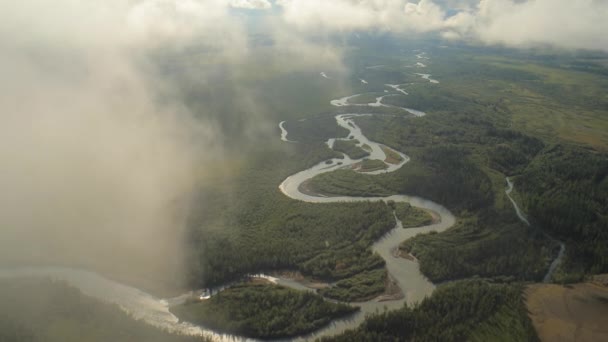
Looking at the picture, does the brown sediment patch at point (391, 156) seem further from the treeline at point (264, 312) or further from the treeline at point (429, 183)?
the treeline at point (264, 312)

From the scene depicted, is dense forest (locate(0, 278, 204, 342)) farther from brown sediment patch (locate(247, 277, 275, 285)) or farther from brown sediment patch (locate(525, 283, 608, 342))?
brown sediment patch (locate(525, 283, 608, 342))

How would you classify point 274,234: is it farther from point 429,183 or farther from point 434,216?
point 429,183

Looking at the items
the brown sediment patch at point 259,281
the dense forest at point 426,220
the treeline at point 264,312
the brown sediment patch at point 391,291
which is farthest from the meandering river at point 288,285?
the brown sediment patch at point 259,281

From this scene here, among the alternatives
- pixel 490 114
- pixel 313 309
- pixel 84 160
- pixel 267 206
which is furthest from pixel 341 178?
pixel 490 114

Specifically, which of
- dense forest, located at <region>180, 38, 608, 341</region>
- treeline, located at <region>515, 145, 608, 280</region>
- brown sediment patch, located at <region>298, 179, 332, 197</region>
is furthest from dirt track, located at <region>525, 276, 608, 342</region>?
brown sediment patch, located at <region>298, 179, 332, 197</region>

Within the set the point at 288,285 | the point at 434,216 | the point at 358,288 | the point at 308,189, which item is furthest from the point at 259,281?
the point at 434,216

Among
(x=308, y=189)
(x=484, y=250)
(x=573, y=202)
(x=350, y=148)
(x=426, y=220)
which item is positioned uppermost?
(x=350, y=148)

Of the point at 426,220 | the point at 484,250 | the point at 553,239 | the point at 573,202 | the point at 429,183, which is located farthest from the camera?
the point at 429,183
